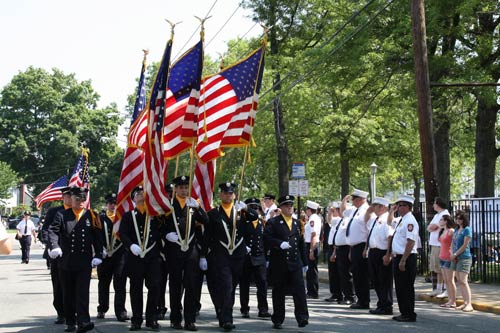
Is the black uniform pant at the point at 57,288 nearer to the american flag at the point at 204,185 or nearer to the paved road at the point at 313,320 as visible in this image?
the paved road at the point at 313,320

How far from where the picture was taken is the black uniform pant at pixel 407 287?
11719 millimetres

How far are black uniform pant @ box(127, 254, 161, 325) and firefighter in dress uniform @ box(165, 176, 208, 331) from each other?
26 cm

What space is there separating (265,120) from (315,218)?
68.4 feet

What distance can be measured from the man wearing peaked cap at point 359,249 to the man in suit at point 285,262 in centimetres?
252

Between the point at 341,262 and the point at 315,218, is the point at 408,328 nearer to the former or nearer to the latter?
the point at 341,262

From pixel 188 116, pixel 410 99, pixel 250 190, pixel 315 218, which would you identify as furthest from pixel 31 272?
pixel 250 190

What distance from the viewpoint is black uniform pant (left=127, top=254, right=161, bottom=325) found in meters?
10.4

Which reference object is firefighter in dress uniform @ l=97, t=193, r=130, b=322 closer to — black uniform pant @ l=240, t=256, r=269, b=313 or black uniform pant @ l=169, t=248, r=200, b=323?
black uniform pant @ l=169, t=248, r=200, b=323

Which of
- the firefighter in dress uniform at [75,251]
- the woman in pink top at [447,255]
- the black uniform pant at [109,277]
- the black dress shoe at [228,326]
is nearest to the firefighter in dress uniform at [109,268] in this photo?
the black uniform pant at [109,277]

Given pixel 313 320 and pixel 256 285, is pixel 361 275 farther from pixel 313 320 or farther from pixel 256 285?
pixel 256 285

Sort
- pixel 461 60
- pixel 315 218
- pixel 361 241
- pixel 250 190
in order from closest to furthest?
pixel 361 241 → pixel 315 218 → pixel 461 60 → pixel 250 190

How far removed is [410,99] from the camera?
23766mm

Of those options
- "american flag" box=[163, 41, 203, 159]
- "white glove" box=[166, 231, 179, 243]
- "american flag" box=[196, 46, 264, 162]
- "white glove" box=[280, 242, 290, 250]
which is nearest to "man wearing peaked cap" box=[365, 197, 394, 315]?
"white glove" box=[280, 242, 290, 250]

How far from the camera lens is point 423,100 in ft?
53.1
